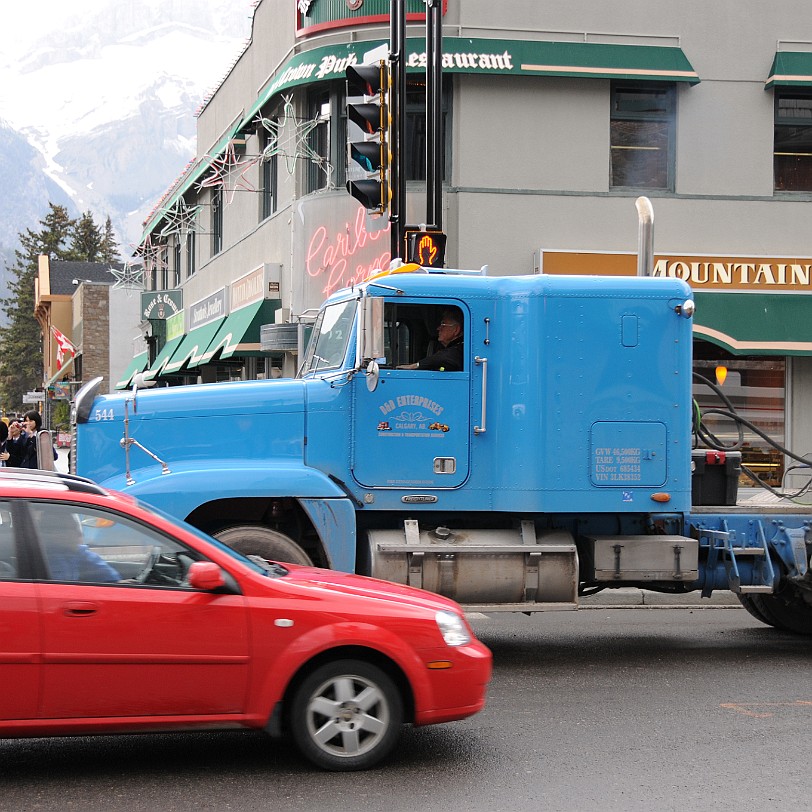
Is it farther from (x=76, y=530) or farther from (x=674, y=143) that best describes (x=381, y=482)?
(x=674, y=143)

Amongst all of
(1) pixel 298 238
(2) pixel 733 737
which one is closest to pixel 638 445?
(2) pixel 733 737

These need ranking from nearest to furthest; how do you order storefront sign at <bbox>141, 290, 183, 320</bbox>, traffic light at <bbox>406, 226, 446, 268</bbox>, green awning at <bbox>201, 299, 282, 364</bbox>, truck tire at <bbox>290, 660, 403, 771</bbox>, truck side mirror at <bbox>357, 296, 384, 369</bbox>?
truck tire at <bbox>290, 660, 403, 771</bbox>, truck side mirror at <bbox>357, 296, 384, 369</bbox>, traffic light at <bbox>406, 226, 446, 268</bbox>, green awning at <bbox>201, 299, 282, 364</bbox>, storefront sign at <bbox>141, 290, 183, 320</bbox>

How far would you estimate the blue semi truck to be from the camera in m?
8.85

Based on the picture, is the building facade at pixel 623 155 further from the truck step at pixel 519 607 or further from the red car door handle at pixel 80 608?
the red car door handle at pixel 80 608

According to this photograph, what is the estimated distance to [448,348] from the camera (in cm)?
909

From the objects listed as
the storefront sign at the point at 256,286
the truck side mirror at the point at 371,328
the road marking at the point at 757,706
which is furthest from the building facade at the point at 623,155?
the road marking at the point at 757,706

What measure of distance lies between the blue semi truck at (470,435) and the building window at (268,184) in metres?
14.5

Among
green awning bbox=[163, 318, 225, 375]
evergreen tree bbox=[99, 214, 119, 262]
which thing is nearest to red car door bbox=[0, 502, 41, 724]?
green awning bbox=[163, 318, 225, 375]

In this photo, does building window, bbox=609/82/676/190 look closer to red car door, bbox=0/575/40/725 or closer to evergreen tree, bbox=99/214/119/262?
red car door, bbox=0/575/40/725

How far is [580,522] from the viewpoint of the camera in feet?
31.0

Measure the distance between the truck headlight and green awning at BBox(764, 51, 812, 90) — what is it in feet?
49.8

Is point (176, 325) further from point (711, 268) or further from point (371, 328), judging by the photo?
point (371, 328)

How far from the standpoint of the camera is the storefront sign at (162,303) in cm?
3447

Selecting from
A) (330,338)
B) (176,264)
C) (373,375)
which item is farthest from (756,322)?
(176,264)
